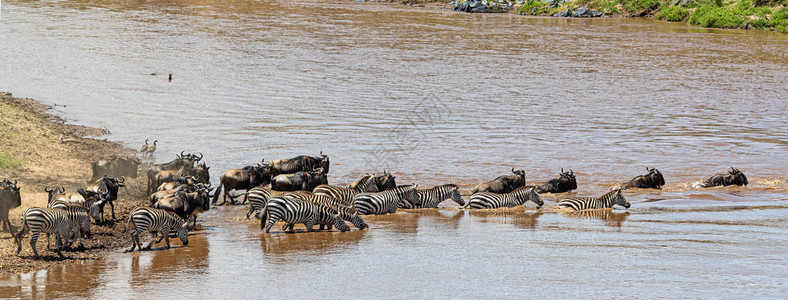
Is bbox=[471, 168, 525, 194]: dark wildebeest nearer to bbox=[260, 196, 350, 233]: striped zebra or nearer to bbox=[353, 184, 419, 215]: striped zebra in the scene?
bbox=[353, 184, 419, 215]: striped zebra

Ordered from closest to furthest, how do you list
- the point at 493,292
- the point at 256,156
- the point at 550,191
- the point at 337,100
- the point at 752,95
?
the point at 493,292 < the point at 550,191 < the point at 256,156 < the point at 337,100 < the point at 752,95

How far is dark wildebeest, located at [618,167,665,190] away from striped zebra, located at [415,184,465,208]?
3237 mm

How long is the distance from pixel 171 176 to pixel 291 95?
11.9m

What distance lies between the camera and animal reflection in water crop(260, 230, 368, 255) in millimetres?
11250

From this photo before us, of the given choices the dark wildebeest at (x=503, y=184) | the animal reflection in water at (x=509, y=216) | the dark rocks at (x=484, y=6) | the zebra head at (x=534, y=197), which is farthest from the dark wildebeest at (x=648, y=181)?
the dark rocks at (x=484, y=6)

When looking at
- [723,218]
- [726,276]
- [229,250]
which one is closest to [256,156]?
[229,250]

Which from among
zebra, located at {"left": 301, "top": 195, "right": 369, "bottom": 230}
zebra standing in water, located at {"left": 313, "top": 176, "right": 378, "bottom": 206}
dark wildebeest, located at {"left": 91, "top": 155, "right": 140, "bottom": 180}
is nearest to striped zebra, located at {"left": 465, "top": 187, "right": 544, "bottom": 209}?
zebra standing in water, located at {"left": 313, "top": 176, "right": 378, "bottom": 206}

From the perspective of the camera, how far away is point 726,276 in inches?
394

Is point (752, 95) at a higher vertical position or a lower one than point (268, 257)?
higher

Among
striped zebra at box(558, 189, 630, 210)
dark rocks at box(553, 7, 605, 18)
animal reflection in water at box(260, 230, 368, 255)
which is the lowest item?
animal reflection in water at box(260, 230, 368, 255)

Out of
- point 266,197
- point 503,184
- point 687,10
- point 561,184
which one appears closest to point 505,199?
point 503,184

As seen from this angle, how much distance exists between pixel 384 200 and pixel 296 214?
205 cm

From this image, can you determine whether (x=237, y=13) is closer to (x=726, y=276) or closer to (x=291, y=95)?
(x=291, y=95)

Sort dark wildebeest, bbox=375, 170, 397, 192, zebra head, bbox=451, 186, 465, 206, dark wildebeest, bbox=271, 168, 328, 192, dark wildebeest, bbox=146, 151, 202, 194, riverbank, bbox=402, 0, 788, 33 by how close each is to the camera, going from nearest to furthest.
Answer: zebra head, bbox=451, 186, 465, 206 < dark wildebeest, bbox=271, 168, 328, 192 < dark wildebeest, bbox=146, 151, 202, 194 < dark wildebeest, bbox=375, 170, 397, 192 < riverbank, bbox=402, 0, 788, 33
